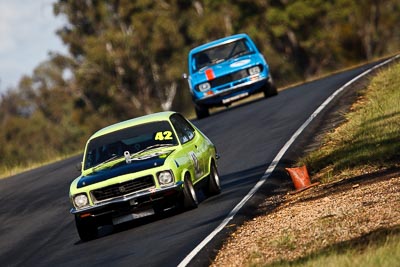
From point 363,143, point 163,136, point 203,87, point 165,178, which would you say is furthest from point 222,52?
point 165,178

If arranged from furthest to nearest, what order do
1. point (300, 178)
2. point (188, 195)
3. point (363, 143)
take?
point (363, 143) < point (300, 178) < point (188, 195)

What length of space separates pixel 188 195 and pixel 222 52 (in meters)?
15.4

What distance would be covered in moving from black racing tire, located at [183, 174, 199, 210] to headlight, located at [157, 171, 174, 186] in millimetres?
257

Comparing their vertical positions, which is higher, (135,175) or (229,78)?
(135,175)

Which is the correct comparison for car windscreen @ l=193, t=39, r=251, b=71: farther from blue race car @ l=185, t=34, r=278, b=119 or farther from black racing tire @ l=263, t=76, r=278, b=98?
black racing tire @ l=263, t=76, r=278, b=98

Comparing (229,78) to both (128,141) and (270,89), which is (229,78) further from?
(128,141)

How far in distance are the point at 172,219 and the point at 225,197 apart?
4.30 ft

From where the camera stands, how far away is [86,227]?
41.9ft

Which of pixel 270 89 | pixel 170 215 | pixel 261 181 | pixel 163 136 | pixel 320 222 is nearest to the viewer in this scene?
pixel 320 222

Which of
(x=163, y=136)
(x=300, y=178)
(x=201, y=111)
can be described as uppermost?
(x=163, y=136)

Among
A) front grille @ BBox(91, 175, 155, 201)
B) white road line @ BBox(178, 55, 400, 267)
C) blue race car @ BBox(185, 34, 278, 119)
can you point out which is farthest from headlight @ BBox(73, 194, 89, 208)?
blue race car @ BBox(185, 34, 278, 119)

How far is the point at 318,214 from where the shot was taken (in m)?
10.7

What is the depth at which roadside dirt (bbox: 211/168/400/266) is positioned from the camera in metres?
9.05

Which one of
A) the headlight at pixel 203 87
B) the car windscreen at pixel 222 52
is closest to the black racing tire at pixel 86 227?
the headlight at pixel 203 87
